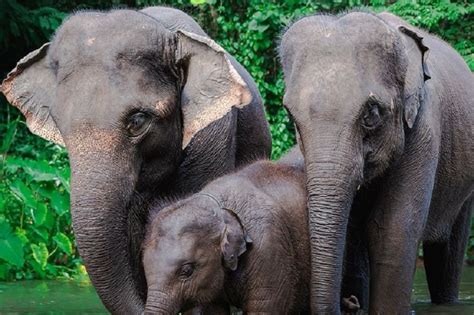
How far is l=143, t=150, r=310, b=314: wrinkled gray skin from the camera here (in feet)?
25.0

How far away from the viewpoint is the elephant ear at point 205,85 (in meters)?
8.29

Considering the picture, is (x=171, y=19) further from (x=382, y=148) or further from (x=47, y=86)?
(x=382, y=148)

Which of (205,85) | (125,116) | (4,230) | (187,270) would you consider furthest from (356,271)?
(4,230)

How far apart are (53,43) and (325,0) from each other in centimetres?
860

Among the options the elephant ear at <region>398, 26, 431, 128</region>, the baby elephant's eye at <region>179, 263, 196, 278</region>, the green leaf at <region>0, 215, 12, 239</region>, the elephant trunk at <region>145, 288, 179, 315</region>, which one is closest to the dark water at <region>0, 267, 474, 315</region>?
the green leaf at <region>0, 215, 12, 239</region>

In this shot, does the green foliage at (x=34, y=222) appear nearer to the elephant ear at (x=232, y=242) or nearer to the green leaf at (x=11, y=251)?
the green leaf at (x=11, y=251)

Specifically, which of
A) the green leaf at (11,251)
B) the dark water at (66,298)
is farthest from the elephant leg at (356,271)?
the green leaf at (11,251)

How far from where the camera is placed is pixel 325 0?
1673cm

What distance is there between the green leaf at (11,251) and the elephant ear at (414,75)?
5.32 metres

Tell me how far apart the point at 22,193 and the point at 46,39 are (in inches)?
178

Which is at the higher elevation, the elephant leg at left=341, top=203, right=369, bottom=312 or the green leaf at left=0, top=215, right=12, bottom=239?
the elephant leg at left=341, top=203, right=369, bottom=312

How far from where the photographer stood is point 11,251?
506 inches

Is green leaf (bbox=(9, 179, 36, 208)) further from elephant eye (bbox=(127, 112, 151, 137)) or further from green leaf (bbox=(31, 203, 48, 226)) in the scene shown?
elephant eye (bbox=(127, 112, 151, 137))

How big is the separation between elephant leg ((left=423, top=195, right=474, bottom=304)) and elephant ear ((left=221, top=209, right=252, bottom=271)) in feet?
11.0
